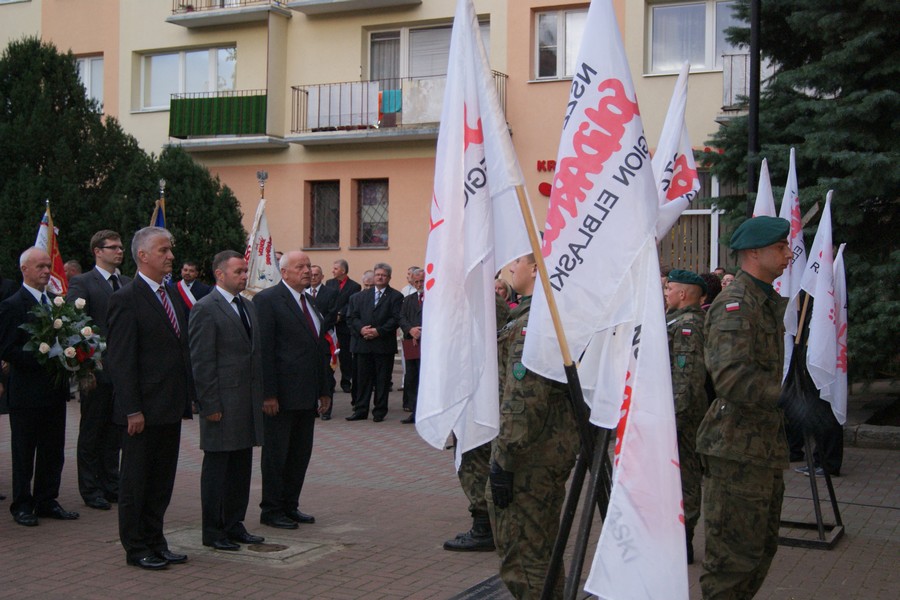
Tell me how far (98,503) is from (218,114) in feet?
61.2

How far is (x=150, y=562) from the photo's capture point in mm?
6871

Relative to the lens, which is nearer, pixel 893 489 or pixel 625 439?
pixel 625 439

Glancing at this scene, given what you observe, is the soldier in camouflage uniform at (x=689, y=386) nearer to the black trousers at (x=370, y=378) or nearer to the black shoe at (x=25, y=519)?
the black shoe at (x=25, y=519)

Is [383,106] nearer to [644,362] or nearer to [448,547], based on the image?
[448,547]

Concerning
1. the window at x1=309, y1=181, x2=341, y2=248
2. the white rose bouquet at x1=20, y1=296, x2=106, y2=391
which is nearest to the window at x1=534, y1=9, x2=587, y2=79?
the window at x1=309, y1=181, x2=341, y2=248

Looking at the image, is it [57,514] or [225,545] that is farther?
[57,514]

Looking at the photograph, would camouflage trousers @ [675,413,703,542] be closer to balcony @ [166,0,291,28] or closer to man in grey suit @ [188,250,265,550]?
man in grey suit @ [188,250,265,550]

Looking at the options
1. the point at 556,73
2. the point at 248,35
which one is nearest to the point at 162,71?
the point at 248,35

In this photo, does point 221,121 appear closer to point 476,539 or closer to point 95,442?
point 95,442

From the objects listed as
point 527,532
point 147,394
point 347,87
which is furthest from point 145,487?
point 347,87

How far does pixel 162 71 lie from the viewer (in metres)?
27.6

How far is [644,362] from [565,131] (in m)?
1.19

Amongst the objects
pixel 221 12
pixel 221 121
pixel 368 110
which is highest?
pixel 221 12

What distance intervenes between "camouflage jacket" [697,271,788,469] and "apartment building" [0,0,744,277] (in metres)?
16.1
